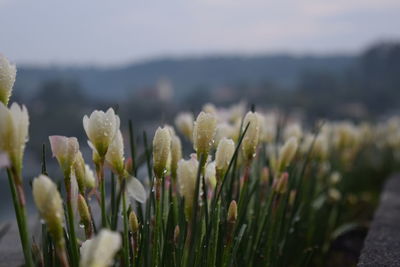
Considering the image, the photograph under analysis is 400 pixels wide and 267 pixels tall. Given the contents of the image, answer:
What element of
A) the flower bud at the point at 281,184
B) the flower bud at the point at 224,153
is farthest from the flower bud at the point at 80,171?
the flower bud at the point at 281,184

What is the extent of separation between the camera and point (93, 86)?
99.3 m

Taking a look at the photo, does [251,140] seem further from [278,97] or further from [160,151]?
[278,97]

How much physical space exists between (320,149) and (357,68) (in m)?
88.8

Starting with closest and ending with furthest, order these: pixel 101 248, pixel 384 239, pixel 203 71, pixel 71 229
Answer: pixel 101 248
pixel 71 229
pixel 384 239
pixel 203 71

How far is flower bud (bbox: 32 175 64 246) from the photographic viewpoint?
0.74 meters

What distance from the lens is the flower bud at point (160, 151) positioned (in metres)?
1.04

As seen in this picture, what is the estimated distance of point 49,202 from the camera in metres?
0.75

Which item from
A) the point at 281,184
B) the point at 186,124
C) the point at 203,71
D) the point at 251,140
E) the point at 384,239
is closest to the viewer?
the point at 251,140

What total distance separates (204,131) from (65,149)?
0.28 m

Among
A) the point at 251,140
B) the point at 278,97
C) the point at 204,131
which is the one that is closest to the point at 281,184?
the point at 251,140

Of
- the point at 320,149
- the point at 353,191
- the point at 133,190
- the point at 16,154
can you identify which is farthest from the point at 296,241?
the point at 353,191

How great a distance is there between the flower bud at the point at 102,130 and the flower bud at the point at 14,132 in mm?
188

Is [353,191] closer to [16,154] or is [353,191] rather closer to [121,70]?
[16,154]

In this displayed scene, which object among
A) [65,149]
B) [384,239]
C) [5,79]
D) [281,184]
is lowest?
[384,239]
